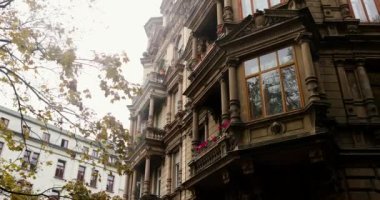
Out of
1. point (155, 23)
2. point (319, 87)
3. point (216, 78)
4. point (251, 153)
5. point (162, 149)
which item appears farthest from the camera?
point (155, 23)

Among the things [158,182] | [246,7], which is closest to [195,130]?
[246,7]

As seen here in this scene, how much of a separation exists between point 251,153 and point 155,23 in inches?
923

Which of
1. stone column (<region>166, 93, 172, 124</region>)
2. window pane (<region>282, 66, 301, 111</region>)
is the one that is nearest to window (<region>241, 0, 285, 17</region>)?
window pane (<region>282, 66, 301, 111</region>)

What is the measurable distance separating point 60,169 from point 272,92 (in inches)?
1473

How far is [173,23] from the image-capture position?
2741 cm

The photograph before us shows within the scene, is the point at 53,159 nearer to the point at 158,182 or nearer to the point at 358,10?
the point at 158,182

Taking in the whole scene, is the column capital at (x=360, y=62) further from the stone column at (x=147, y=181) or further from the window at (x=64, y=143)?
the window at (x=64, y=143)

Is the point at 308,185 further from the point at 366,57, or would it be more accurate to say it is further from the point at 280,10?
the point at 280,10

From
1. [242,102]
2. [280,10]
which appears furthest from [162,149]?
[280,10]

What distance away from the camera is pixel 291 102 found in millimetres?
12078

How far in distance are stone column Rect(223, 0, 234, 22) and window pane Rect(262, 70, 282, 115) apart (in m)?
3.82

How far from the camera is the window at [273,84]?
1221cm

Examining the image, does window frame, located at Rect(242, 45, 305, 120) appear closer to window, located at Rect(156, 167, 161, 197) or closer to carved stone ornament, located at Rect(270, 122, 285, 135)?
carved stone ornament, located at Rect(270, 122, 285, 135)

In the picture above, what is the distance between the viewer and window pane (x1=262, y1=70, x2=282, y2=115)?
485 inches
